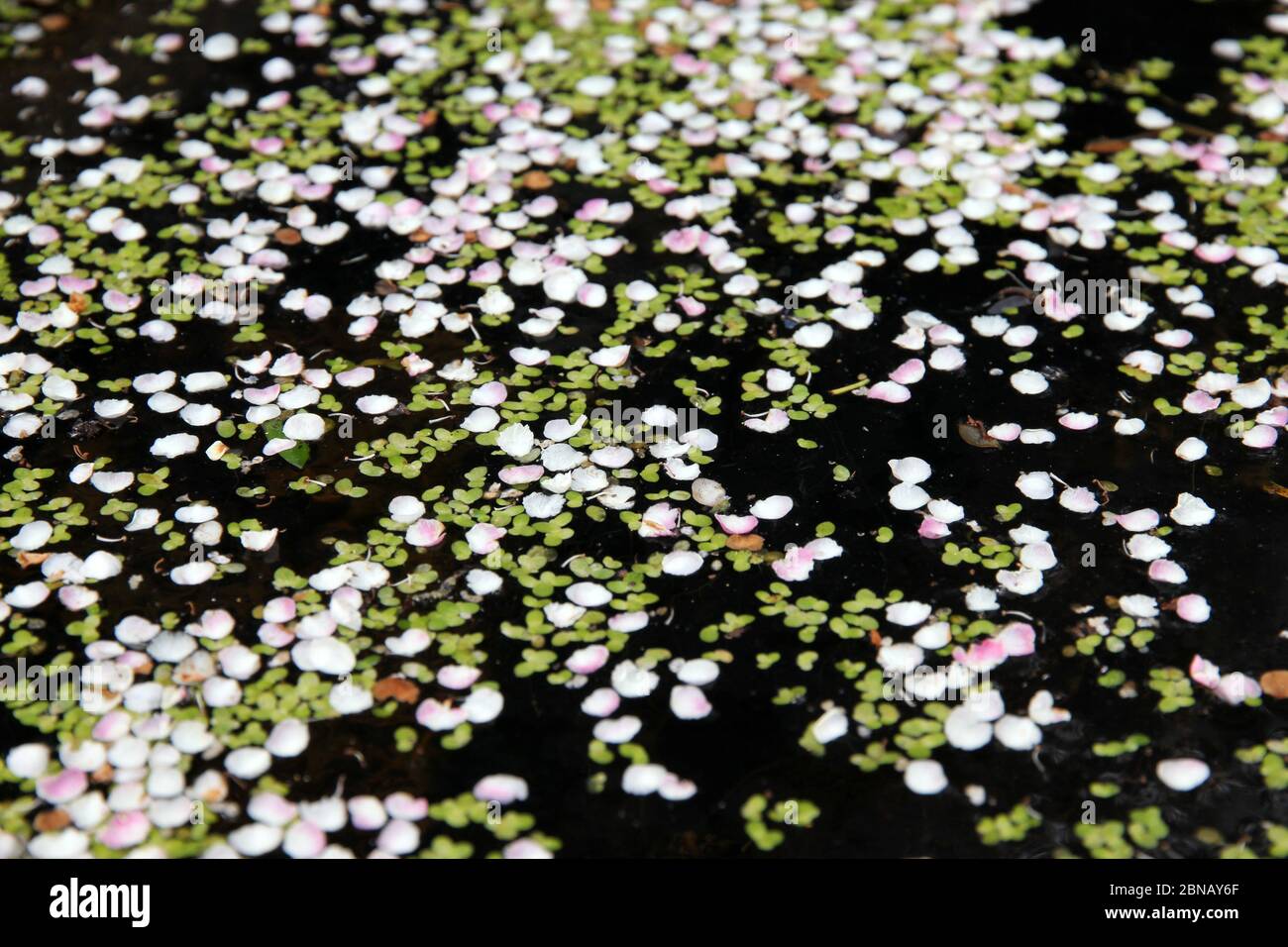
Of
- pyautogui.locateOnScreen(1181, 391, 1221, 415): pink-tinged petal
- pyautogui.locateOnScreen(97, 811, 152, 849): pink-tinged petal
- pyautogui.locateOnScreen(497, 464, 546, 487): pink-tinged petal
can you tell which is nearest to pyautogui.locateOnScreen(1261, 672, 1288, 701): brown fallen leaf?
pyautogui.locateOnScreen(1181, 391, 1221, 415): pink-tinged petal

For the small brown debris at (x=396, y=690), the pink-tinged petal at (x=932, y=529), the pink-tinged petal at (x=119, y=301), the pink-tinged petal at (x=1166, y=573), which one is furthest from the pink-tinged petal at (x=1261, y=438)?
the pink-tinged petal at (x=119, y=301)

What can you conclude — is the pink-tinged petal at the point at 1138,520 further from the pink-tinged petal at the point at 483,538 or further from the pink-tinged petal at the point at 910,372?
the pink-tinged petal at the point at 483,538

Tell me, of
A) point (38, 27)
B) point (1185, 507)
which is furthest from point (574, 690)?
point (38, 27)

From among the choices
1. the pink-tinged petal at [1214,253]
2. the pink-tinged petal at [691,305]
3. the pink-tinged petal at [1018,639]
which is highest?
the pink-tinged petal at [1214,253]

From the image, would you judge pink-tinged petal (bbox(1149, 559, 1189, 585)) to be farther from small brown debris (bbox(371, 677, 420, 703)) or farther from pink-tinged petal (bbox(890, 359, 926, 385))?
small brown debris (bbox(371, 677, 420, 703))

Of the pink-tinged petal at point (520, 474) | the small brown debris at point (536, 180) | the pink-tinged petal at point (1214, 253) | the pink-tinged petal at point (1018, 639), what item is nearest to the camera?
the pink-tinged petal at point (1018, 639)

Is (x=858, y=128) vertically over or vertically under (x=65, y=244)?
over
